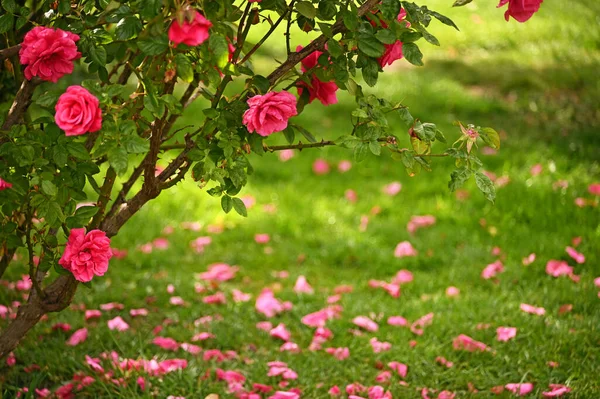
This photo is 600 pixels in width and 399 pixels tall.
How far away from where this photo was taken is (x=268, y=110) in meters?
1.73

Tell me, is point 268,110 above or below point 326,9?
below

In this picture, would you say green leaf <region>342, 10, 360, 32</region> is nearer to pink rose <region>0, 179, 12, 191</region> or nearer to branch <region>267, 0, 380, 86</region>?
branch <region>267, 0, 380, 86</region>

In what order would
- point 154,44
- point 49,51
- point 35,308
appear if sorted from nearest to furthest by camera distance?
point 154,44
point 49,51
point 35,308

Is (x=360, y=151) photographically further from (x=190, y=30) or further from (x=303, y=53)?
(x=190, y=30)

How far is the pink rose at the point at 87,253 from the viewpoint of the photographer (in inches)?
73.0

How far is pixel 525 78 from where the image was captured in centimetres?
709

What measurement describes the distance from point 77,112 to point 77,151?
0.79 ft

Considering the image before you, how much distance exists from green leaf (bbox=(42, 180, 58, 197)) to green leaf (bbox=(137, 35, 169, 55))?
43 cm

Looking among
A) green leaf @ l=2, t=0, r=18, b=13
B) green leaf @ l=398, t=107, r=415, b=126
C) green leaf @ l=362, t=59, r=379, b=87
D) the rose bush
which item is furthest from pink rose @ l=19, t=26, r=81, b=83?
green leaf @ l=398, t=107, r=415, b=126

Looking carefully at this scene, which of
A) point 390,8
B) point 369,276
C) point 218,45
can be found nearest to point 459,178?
point 390,8

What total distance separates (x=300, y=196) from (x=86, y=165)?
3.18m

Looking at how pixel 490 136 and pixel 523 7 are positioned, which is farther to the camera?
pixel 490 136

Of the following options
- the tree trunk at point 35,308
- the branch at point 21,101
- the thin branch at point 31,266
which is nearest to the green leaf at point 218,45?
the branch at point 21,101

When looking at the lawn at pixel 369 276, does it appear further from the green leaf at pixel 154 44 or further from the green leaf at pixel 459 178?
the green leaf at pixel 154 44
